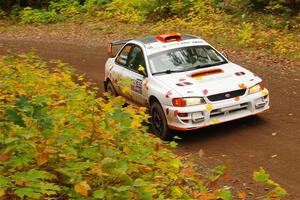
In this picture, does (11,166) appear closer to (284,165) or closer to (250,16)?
(284,165)

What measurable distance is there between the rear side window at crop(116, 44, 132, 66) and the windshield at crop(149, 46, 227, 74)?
109 centimetres

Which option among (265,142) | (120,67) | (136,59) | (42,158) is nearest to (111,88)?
(120,67)

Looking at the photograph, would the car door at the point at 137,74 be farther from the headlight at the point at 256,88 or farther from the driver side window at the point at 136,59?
the headlight at the point at 256,88

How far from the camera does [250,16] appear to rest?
18.0 metres

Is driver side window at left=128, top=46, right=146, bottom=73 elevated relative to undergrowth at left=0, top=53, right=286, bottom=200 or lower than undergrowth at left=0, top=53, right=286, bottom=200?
lower

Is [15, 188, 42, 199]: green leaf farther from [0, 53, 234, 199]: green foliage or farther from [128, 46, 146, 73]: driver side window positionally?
[128, 46, 146, 73]: driver side window

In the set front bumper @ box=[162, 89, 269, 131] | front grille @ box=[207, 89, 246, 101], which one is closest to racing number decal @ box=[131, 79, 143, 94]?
front bumper @ box=[162, 89, 269, 131]

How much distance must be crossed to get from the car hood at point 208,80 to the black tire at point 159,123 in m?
0.51

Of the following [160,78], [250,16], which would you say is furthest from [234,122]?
[250,16]

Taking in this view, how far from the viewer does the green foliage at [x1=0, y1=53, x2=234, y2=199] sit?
3855 millimetres

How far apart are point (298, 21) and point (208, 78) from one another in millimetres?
9075

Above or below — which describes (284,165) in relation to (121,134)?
below

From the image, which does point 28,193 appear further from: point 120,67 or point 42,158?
point 120,67

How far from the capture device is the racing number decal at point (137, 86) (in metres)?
9.56
